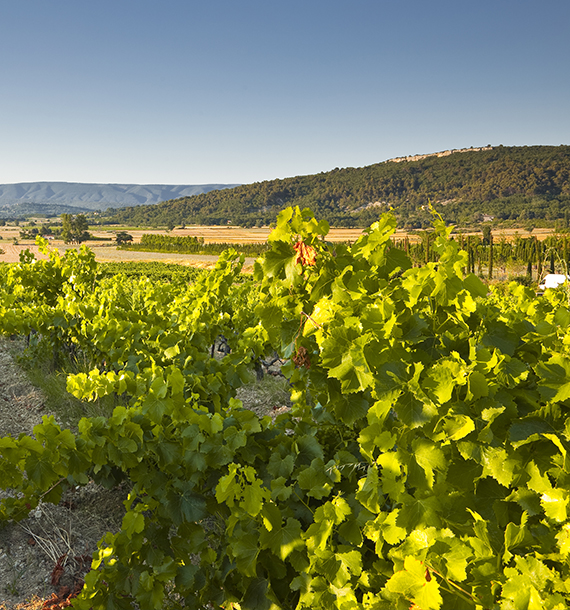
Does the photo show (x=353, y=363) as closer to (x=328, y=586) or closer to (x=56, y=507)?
(x=328, y=586)

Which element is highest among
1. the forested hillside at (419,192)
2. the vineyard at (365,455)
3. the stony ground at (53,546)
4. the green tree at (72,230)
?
the forested hillside at (419,192)

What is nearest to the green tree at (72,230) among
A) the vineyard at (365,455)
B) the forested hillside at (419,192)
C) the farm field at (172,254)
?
the farm field at (172,254)

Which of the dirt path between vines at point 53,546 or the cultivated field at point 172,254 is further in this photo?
the cultivated field at point 172,254

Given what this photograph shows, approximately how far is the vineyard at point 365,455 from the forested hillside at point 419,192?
11441cm

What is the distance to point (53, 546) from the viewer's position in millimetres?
3084

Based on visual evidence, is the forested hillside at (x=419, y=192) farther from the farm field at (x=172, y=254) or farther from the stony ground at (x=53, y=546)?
the stony ground at (x=53, y=546)

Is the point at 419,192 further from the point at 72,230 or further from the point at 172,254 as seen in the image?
the point at 72,230

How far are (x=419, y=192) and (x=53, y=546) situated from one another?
173 m

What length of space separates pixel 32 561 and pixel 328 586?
8.19 feet

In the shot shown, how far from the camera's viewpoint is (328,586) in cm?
167

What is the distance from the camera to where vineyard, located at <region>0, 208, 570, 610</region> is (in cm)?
130

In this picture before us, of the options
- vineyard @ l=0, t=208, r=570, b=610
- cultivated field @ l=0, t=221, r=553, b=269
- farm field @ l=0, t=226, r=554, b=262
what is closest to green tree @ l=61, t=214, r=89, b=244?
farm field @ l=0, t=226, r=554, b=262

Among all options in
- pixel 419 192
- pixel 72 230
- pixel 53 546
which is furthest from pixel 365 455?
pixel 419 192

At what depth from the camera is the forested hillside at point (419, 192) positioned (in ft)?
436
